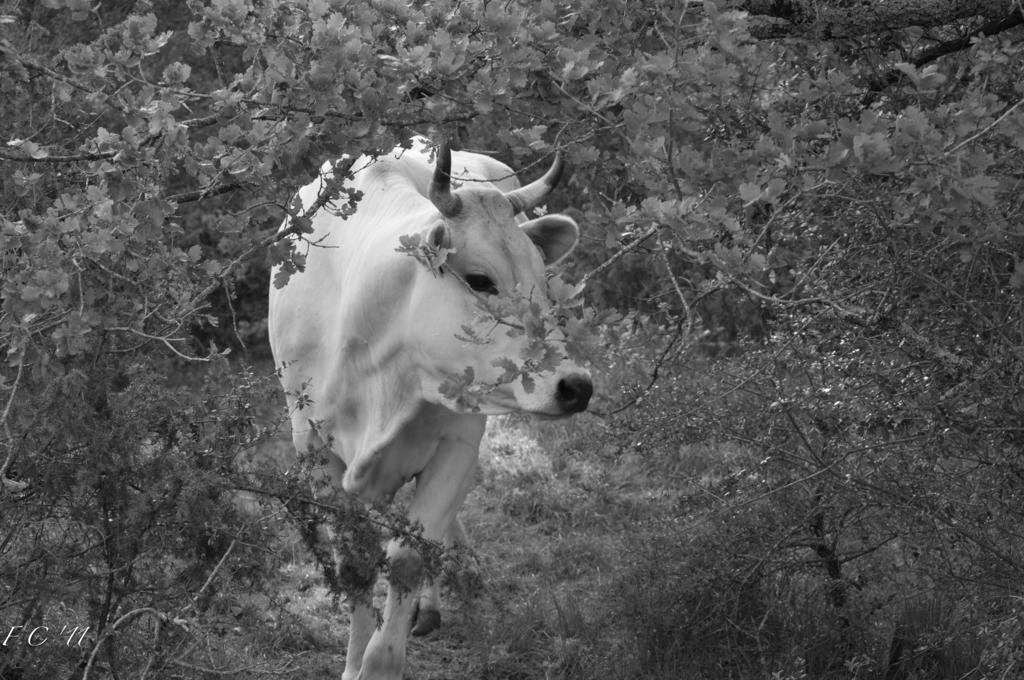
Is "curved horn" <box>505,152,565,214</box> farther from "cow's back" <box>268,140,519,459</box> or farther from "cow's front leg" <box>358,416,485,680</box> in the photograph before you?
"cow's front leg" <box>358,416,485,680</box>

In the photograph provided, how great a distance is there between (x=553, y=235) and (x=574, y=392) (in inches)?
37.4

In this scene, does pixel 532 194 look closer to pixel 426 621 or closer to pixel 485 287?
pixel 485 287

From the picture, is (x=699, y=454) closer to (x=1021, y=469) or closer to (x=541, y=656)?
(x=541, y=656)

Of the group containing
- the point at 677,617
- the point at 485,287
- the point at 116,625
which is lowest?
the point at 677,617

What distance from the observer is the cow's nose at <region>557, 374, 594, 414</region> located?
423 cm

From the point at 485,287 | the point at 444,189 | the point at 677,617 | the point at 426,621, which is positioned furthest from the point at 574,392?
the point at 426,621

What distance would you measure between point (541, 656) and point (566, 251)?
162 centimetres

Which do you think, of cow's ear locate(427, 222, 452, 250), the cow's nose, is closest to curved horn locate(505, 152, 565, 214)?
cow's ear locate(427, 222, 452, 250)

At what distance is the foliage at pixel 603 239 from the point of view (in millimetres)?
3316

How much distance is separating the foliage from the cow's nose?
11.1 inches

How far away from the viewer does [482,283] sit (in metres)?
4.65

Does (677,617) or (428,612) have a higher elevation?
(677,617)

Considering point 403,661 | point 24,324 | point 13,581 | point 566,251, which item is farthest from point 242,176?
point 403,661

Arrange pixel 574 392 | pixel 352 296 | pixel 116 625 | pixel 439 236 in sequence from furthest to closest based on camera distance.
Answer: pixel 352 296, pixel 439 236, pixel 574 392, pixel 116 625
